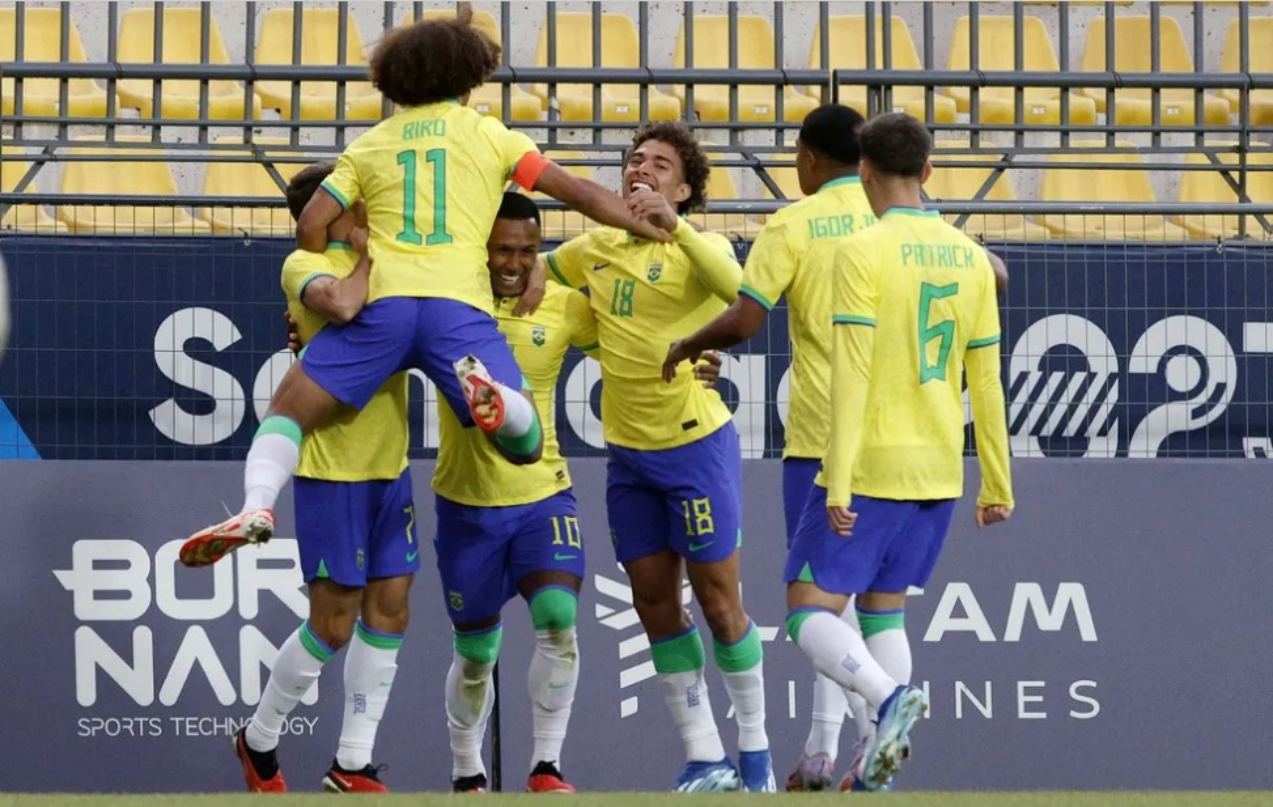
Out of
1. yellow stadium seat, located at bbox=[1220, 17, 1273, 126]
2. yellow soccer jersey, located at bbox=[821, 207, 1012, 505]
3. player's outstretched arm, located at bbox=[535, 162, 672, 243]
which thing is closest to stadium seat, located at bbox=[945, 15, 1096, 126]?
yellow stadium seat, located at bbox=[1220, 17, 1273, 126]

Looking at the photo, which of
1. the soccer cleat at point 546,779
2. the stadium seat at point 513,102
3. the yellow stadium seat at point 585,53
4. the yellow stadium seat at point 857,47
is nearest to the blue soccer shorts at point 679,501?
the soccer cleat at point 546,779

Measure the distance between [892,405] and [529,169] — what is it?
1357 mm

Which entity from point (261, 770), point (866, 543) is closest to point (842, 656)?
point (866, 543)

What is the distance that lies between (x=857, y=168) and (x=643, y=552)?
58.4 inches

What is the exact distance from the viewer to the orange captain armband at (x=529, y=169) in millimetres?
6191

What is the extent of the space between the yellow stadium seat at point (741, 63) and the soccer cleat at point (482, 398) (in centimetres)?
647

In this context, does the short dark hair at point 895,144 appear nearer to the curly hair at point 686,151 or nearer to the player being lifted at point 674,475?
the player being lifted at point 674,475

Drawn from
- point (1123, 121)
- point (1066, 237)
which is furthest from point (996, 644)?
point (1123, 121)

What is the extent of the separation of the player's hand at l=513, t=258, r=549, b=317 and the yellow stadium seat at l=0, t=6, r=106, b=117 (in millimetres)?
5626

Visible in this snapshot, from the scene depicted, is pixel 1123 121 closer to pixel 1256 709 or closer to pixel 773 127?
pixel 773 127

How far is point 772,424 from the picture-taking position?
835cm

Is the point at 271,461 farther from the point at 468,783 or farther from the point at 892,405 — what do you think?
the point at 892,405

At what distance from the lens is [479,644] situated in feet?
22.4

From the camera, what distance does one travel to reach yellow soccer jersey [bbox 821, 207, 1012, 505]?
5.66 meters
